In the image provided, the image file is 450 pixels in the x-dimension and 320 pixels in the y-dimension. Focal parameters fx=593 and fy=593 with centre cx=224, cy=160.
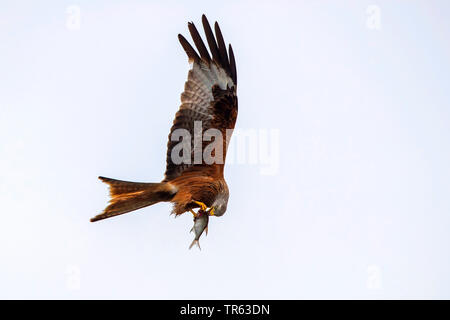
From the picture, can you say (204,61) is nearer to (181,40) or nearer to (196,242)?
(181,40)

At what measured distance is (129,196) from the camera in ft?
19.0

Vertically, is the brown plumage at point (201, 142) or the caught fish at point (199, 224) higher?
the brown plumage at point (201, 142)

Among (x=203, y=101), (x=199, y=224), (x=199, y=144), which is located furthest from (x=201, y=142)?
(x=199, y=224)

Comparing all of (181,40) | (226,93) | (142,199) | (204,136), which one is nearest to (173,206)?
(142,199)

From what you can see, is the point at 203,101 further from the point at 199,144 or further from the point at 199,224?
the point at 199,224

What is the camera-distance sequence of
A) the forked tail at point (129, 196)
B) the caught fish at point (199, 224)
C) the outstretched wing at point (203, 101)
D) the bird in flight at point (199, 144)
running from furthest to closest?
the outstretched wing at point (203, 101)
the bird in flight at point (199, 144)
the caught fish at point (199, 224)
the forked tail at point (129, 196)

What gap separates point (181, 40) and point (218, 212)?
2136 millimetres

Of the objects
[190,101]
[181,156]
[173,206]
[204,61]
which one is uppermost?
[204,61]

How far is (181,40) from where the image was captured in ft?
22.8

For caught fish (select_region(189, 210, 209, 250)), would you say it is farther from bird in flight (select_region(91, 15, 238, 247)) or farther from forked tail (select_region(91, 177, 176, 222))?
forked tail (select_region(91, 177, 176, 222))

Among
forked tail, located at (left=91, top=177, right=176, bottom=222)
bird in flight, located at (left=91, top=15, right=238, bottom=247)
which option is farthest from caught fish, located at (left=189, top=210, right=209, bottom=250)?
forked tail, located at (left=91, top=177, right=176, bottom=222)

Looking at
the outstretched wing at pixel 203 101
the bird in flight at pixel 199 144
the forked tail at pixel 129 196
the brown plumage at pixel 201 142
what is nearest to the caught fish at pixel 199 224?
the bird in flight at pixel 199 144

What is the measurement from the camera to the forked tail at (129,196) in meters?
5.65

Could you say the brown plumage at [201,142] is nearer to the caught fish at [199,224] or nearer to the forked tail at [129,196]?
the forked tail at [129,196]
